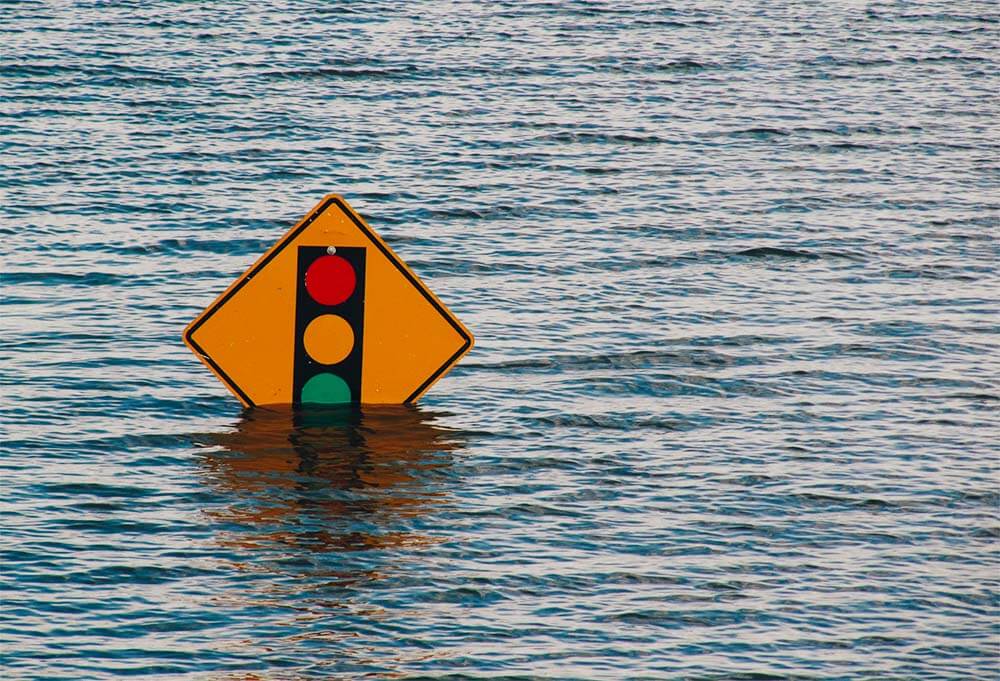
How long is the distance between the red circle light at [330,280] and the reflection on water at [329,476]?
781 mm

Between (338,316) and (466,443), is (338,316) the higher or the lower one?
the higher one

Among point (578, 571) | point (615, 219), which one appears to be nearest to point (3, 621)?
point (578, 571)

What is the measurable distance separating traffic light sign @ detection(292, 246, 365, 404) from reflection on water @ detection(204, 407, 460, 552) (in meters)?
0.25

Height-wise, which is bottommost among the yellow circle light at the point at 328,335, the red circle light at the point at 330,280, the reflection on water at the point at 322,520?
the reflection on water at the point at 322,520

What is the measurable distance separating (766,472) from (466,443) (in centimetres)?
197

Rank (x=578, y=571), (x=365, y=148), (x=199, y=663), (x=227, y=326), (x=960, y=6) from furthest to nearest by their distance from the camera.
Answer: (x=960, y=6) → (x=365, y=148) → (x=227, y=326) → (x=578, y=571) → (x=199, y=663)

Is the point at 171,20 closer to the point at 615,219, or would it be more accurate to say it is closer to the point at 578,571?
the point at 615,219

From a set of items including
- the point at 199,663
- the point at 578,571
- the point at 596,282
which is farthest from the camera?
the point at 596,282

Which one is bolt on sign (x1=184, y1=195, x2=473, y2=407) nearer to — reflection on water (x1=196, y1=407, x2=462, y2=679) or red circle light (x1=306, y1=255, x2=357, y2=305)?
red circle light (x1=306, y1=255, x2=357, y2=305)

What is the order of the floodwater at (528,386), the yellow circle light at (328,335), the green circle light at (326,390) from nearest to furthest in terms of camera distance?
1. the floodwater at (528,386)
2. the yellow circle light at (328,335)
3. the green circle light at (326,390)

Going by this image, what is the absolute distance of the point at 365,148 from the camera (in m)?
20.6

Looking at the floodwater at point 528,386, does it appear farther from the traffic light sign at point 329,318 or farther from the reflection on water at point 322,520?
the traffic light sign at point 329,318

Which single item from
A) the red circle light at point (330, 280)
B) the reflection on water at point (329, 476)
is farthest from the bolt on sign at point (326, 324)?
the reflection on water at point (329, 476)

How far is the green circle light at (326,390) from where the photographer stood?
37.9 ft
